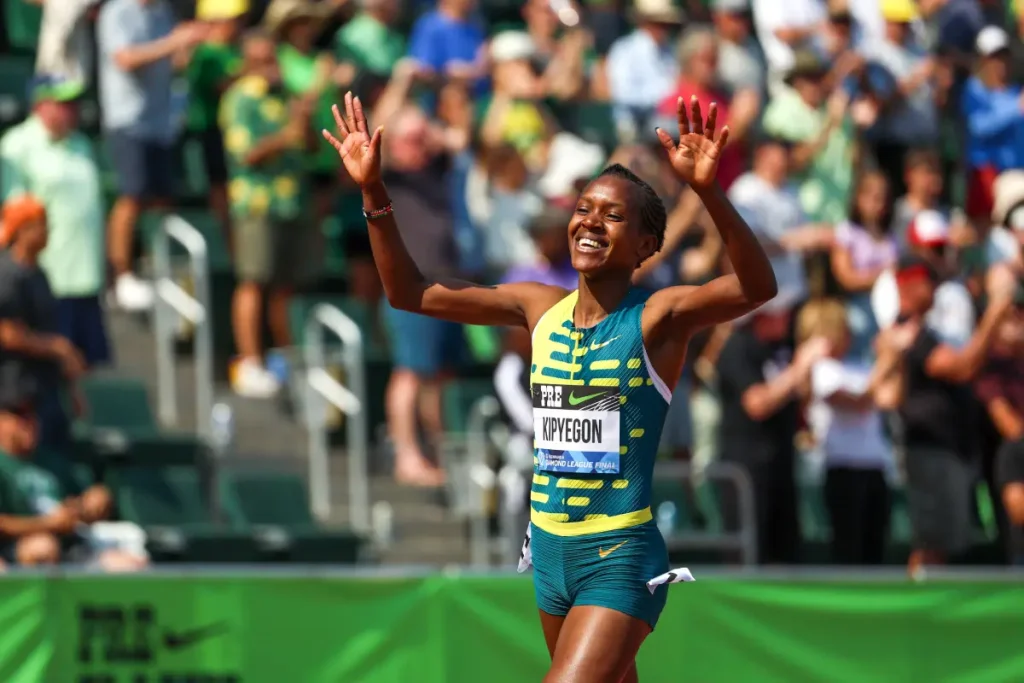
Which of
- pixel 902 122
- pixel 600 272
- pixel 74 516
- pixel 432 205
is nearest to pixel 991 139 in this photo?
pixel 902 122

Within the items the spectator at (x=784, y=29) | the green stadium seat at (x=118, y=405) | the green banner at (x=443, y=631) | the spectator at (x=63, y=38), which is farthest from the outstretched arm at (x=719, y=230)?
the spectator at (x=784, y=29)

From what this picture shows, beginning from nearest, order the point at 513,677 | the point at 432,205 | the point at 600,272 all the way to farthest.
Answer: the point at 600,272, the point at 513,677, the point at 432,205

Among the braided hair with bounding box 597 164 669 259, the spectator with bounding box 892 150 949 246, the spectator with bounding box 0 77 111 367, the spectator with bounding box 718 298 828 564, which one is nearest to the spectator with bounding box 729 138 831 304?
the spectator with bounding box 892 150 949 246

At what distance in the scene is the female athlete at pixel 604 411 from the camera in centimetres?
646

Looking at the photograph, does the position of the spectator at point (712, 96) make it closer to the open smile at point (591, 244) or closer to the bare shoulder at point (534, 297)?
the bare shoulder at point (534, 297)

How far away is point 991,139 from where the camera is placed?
14.9m

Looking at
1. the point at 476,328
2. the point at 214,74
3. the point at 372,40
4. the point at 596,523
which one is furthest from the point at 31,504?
the point at 372,40

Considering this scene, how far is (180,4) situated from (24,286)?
4049 mm

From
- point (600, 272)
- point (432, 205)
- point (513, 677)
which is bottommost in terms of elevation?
point (513, 677)

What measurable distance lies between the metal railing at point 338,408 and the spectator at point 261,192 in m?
0.35

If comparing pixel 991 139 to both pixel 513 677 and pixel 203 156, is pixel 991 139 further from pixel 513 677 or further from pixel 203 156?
pixel 513 677

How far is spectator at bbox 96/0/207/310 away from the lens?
12875 mm

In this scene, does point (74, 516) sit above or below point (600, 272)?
below

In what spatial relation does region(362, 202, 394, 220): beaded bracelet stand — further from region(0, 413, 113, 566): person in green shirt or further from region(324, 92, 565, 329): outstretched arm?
region(0, 413, 113, 566): person in green shirt
